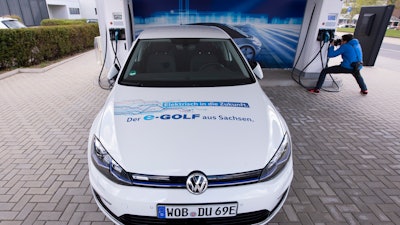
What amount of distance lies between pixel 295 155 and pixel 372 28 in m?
7.86

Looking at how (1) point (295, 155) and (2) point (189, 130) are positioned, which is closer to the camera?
(2) point (189, 130)

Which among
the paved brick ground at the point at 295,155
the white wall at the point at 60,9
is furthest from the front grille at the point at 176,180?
the white wall at the point at 60,9

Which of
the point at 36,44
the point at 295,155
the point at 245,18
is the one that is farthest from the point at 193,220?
the point at 36,44

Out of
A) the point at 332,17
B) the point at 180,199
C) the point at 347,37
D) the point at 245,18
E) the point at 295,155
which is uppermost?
the point at 332,17

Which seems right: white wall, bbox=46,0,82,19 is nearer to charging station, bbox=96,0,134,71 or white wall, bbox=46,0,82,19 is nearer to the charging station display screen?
charging station, bbox=96,0,134,71

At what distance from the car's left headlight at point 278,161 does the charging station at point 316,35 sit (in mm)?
5114

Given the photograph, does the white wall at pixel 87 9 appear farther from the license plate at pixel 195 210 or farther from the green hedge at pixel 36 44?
the license plate at pixel 195 210

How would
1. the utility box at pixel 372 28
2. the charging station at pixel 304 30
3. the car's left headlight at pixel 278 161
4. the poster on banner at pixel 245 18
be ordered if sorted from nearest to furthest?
the car's left headlight at pixel 278 161 → the charging station at pixel 304 30 → the poster on banner at pixel 245 18 → the utility box at pixel 372 28

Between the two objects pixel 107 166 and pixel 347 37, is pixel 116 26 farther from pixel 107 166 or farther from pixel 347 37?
pixel 347 37

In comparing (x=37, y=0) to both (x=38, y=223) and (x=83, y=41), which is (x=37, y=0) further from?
(x=38, y=223)

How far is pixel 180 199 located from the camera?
1639mm

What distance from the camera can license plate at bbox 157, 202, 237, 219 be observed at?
5.40ft

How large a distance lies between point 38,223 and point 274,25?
22.7ft

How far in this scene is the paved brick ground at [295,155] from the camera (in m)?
2.38
